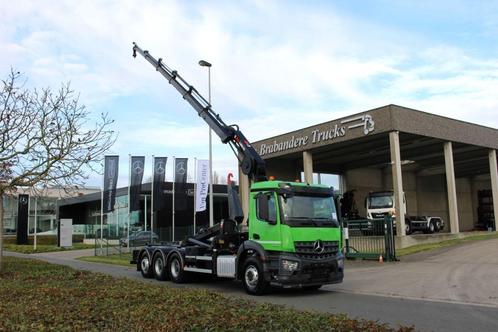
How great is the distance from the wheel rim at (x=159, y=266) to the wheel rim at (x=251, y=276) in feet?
17.1

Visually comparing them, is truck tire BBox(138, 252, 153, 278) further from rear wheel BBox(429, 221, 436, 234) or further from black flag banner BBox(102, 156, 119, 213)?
rear wheel BBox(429, 221, 436, 234)

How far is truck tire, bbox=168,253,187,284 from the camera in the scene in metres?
16.7

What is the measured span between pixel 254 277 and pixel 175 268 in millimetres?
4777

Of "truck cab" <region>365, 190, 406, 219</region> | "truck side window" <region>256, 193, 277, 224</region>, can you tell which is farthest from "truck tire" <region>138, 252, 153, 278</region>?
"truck cab" <region>365, 190, 406, 219</region>

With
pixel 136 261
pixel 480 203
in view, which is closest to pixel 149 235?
pixel 136 261

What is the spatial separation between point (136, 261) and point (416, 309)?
12.1 metres

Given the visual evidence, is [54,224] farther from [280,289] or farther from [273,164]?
[280,289]

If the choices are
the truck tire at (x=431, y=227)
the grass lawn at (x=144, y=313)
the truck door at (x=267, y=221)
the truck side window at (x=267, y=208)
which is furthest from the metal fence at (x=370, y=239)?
the grass lawn at (x=144, y=313)

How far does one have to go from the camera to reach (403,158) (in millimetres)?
40719

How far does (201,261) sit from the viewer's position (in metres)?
15.7

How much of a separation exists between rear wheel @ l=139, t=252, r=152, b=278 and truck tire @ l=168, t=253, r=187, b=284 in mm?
1403

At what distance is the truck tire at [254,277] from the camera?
13.0m

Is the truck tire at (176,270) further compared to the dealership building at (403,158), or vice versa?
the dealership building at (403,158)

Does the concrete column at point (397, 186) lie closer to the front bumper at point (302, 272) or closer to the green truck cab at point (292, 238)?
the green truck cab at point (292, 238)
